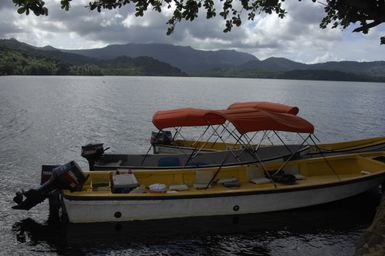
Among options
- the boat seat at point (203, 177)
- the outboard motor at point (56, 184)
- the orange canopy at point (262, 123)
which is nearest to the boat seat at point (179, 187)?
the boat seat at point (203, 177)

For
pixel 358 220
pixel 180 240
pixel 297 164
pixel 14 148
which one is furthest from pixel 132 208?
pixel 14 148

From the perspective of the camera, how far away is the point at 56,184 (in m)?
14.7

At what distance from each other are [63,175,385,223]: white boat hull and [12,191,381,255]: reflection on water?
0.32 metres

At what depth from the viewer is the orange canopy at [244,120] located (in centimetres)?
1552

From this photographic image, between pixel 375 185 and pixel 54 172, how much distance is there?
13576mm

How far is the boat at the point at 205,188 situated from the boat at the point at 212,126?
2.77 ft

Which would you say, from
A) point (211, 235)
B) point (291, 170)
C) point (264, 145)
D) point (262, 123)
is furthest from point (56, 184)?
point (264, 145)

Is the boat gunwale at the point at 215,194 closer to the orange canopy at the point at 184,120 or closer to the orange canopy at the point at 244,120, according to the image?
the orange canopy at the point at 244,120

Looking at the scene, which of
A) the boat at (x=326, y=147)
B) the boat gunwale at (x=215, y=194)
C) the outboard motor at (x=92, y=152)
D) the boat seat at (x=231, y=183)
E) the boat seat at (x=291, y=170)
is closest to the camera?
the boat gunwale at (x=215, y=194)

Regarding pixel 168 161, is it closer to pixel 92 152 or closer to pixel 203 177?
pixel 203 177

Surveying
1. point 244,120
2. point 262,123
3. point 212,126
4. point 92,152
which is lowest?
point 92,152

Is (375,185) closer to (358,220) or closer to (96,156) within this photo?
(358,220)

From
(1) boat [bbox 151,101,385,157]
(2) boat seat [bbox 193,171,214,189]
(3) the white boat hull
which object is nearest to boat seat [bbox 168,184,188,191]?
(2) boat seat [bbox 193,171,214,189]

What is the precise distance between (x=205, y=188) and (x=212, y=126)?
12.8ft
